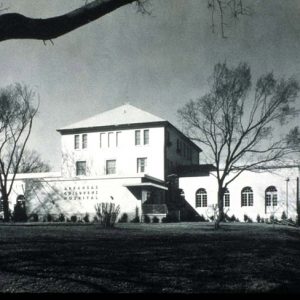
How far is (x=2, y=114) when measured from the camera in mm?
38531

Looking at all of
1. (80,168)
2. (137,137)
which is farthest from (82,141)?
(137,137)

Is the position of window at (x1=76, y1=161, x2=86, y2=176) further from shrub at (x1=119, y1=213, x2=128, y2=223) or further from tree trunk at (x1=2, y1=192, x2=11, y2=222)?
shrub at (x1=119, y1=213, x2=128, y2=223)

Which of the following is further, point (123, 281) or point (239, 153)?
point (239, 153)

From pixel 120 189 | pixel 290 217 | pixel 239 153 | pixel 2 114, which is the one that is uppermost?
pixel 2 114

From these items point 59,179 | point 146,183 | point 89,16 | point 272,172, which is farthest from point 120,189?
point 89,16

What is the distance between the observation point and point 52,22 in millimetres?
5195

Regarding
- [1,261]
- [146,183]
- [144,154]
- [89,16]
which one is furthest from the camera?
[144,154]

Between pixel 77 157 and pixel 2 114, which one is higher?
pixel 2 114

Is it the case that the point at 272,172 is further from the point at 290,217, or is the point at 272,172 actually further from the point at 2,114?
the point at 2,114

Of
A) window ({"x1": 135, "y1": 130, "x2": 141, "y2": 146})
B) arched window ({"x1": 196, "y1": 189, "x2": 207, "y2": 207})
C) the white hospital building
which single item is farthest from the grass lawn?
window ({"x1": 135, "y1": 130, "x2": 141, "y2": 146})

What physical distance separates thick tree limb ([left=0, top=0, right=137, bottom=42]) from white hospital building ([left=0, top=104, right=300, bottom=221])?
29.6m

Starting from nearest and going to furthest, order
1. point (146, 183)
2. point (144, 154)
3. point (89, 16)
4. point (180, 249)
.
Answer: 1. point (89, 16)
2. point (180, 249)
3. point (146, 183)
4. point (144, 154)

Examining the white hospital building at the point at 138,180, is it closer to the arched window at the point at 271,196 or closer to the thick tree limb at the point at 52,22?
the arched window at the point at 271,196

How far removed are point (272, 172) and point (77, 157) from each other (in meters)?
18.8
